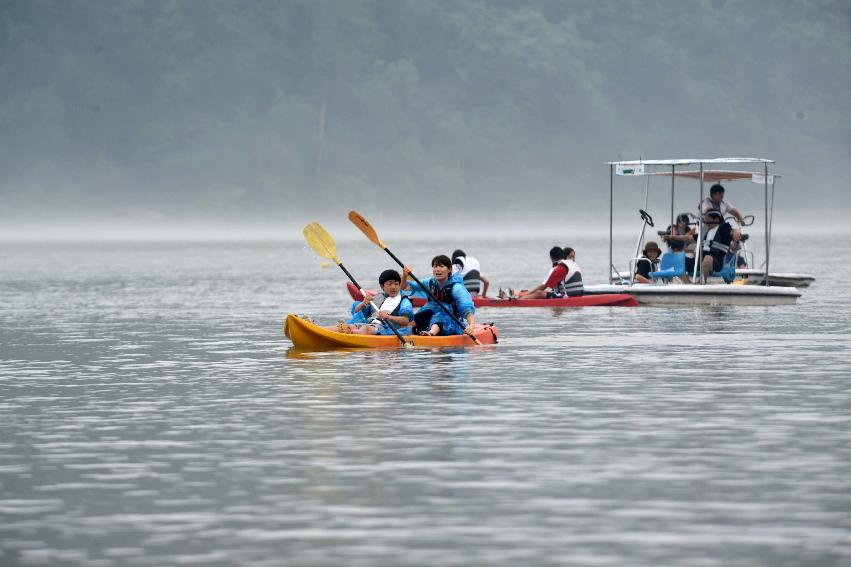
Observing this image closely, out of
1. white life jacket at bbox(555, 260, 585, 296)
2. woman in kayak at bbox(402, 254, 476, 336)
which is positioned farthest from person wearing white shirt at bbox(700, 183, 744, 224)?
woman in kayak at bbox(402, 254, 476, 336)

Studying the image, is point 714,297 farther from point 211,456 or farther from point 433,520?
point 433,520


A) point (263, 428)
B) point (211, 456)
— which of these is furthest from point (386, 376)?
point (211, 456)

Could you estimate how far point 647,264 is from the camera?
124 ft

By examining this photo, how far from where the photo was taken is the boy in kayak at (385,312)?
2392cm

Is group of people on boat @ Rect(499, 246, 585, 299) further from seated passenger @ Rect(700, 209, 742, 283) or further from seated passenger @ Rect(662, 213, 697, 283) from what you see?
seated passenger @ Rect(700, 209, 742, 283)

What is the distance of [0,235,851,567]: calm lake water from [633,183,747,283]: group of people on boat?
22.6 ft

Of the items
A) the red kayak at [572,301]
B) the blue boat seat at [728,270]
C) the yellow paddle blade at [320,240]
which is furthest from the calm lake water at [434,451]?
the blue boat seat at [728,270]

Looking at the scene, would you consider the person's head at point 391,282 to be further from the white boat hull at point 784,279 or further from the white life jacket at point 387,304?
the white boat hull at point 784,279

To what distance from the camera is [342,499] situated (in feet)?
41.0

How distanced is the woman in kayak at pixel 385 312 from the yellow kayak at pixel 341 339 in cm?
22

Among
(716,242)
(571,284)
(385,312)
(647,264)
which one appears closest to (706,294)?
(716,242)

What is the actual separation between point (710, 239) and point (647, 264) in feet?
6.65

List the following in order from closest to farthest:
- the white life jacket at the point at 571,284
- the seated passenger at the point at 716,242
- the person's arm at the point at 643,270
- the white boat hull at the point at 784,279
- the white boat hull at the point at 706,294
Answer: the white boat hull at the point at 706,294 < the seated passenger at the point at 716,242 < the white life jacket at the point at 571,284 < the person's arm at the point at 643,270 < the white boat hull at the point at 784,279

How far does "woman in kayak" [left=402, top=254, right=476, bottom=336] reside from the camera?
23750 millimetres
